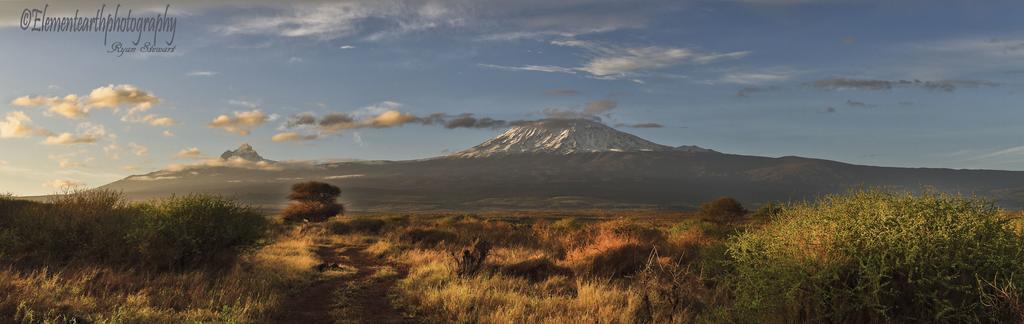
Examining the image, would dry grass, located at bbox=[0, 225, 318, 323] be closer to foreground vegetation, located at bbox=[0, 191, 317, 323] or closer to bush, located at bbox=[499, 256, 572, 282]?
foreground vegetation, located at bbox=[0, 191, 317, 323]

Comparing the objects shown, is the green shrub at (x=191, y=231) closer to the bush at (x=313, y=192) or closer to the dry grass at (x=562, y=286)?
the dry grass at (x=562, y=286)

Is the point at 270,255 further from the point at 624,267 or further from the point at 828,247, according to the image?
the point at 828,247

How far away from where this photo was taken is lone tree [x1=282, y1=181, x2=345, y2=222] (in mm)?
50188

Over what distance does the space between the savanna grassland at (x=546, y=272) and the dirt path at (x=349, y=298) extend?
6cm

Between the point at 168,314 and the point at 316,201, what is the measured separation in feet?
149

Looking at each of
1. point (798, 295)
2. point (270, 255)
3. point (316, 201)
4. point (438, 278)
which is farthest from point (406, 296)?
point (316, 201)

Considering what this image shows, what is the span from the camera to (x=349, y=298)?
1232 centimetres

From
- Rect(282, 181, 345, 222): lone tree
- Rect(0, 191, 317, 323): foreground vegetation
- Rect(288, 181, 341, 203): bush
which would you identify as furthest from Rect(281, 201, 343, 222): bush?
Rect(0, 191, 317, 323): foreground vegetation

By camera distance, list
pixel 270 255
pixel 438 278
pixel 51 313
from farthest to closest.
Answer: pixel 270 255 < pixel 438 278 < pixel 51 313

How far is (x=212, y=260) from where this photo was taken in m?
14.8

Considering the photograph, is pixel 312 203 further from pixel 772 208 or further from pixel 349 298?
pixel 772 208

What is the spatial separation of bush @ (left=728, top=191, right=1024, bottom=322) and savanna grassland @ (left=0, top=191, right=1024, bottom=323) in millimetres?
24

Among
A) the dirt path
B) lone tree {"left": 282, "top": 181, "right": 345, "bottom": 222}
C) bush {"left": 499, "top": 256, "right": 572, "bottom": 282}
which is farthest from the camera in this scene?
lone tree {"left": 282, "top": 181, "right": 345, "bottom": 222}

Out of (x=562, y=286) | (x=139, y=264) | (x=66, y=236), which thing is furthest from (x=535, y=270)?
(x=66, y=236)
